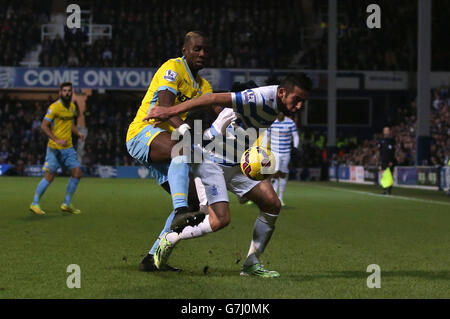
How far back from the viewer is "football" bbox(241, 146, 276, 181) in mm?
5645

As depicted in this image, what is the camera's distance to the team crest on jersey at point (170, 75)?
19.4 feet

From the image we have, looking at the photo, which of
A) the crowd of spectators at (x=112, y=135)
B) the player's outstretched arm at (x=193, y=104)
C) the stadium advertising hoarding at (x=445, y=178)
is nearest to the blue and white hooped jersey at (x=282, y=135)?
the stadium advertising hoarding at (x=445, y=178)

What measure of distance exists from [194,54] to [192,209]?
133 cm

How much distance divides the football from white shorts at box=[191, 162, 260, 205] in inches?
4.9

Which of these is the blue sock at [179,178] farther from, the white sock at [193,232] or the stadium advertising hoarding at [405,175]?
the stadium advertising hoarding at [405,175]

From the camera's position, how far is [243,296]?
4852 millimetres

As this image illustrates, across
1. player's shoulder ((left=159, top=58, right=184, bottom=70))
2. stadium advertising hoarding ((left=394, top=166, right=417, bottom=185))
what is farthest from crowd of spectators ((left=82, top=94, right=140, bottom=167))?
player's shoulder ((left=159, top=58, right=184, bottom=70))

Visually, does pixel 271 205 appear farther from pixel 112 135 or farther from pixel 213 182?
pixel 112 135

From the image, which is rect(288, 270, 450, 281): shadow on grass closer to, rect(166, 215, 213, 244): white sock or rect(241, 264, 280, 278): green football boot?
rect(241, 264, 280, 278): green football boot

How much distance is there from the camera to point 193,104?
5223 millimetres

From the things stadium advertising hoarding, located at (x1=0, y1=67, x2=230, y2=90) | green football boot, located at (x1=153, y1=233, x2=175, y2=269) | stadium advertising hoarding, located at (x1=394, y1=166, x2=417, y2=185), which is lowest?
stadium advertising hoarding, located at (x1=394, y1=166, x2=417, y2=185)

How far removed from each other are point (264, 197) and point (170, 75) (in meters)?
1.28
